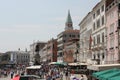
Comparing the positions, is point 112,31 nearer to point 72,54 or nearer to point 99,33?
point 99,33

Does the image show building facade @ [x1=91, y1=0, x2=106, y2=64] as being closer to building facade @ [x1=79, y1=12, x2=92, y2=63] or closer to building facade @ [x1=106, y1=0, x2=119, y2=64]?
building facade @ [x1=106, y1=0, x2=119, y2=64]

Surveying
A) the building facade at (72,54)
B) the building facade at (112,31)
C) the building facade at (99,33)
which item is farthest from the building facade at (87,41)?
the building facade at (112,31)

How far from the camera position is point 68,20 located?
196250mm

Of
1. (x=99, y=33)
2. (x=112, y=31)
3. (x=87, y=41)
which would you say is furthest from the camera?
(x=87, y=41)

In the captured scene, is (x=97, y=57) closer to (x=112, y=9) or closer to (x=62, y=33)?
(x=112, y=9)

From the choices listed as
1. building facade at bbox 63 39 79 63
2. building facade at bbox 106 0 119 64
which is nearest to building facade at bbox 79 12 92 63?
building facade at bbox 63 39 79 63

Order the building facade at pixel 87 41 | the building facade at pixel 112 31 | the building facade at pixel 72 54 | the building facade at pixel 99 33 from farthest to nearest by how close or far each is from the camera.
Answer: the building facade at pixel 87 41, the building facade at pixel 72 54, the building facade at pixel 99 33, the building facade at pixel 112 31

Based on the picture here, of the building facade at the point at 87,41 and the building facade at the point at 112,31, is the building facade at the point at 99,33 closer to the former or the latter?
the building facade at the point at 112,31

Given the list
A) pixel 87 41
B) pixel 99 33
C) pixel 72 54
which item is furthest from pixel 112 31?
pixel 87 41

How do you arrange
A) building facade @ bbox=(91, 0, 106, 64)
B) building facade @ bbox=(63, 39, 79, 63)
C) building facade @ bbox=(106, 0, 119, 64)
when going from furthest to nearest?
1. building facade @ bbox=(63, 39, 79, 63)
2. building facade @ bbox=(91, 0, 106, 64)
3. building facade @ bbox=(106, 0, 119, 64)

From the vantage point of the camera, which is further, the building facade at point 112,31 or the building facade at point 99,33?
the building facade at point 99,33

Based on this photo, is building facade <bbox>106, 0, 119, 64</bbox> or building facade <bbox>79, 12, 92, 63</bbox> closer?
building facade <bbox>106, 0, 119, 64</bbox>

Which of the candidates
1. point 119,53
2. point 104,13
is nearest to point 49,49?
point 104,13

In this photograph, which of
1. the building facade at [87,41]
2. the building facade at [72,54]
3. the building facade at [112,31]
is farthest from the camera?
the building facade at [87,41]
